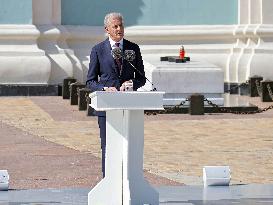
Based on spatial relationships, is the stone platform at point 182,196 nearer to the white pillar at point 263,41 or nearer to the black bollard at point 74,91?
the black bollard at point 74,91

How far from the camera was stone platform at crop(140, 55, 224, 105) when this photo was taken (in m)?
21.6

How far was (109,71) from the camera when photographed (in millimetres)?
10328

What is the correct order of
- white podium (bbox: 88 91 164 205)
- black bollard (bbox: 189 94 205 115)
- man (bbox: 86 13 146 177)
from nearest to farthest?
1. white podium (bbox: 88 91 164 205)
2. man (bbox: 86 13 146 177)
3. black bollard (bbox: 189 94 205 115)

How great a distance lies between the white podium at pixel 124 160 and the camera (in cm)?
971

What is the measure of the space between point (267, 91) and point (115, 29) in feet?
45.9

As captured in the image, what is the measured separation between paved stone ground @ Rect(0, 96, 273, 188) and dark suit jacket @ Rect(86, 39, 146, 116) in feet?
6.29

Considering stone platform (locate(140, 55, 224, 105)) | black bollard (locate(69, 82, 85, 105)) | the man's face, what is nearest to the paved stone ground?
black bollard (locate(69, 82, 85, 105))

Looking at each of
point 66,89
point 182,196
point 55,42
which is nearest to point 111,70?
point 182,196

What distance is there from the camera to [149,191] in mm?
9805

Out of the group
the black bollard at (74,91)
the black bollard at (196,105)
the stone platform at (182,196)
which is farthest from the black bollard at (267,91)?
the stone platform at (182,196)

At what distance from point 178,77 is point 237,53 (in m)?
5.49

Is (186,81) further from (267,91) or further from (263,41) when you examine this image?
(263,41)

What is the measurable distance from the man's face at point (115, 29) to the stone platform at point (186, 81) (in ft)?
37.6

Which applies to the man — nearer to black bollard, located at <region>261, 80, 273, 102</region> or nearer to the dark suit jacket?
the dark suit jacket
